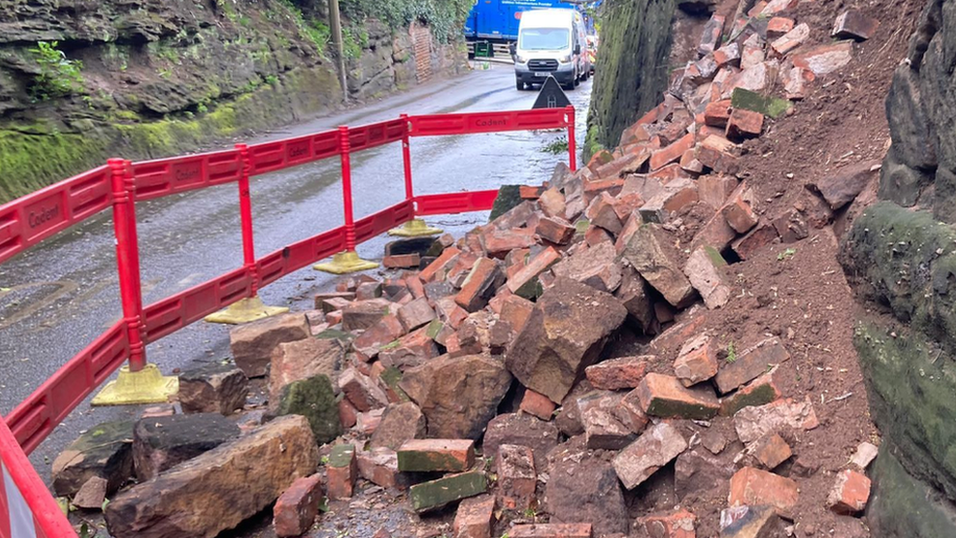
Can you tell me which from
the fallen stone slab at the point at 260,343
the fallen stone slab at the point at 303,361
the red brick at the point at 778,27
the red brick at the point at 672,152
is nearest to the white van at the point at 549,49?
the red brick at the point at 778,27

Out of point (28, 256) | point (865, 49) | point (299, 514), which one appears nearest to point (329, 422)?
point (299, 514)

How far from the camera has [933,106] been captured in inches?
133

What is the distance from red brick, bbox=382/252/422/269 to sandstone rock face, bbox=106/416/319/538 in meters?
4.52

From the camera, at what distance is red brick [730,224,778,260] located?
4746 mm

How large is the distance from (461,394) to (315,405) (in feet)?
2.63

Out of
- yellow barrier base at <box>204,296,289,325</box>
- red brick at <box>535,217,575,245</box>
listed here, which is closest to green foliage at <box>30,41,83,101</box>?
yellow barrier base at <box>204,296,289,325</box>

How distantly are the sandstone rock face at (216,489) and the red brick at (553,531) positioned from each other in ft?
4.08

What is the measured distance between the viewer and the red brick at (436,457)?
4.26 m

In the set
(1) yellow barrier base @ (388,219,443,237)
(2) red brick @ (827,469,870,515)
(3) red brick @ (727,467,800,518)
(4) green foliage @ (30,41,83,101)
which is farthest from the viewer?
(4) green foliage @ (30,41,83,101)

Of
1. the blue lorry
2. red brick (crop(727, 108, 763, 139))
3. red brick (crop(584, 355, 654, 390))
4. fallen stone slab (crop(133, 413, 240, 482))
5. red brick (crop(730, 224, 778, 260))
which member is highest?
the blue lorry

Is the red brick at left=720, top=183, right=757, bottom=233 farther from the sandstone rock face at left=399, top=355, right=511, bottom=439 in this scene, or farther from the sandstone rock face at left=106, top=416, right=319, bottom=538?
the sandstone rock face at left=106, top=416, right=319, bottom=538

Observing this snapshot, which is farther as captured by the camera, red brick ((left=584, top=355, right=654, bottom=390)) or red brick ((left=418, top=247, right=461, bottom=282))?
red brick ((left=418, top=247, right=461, bottom=282))

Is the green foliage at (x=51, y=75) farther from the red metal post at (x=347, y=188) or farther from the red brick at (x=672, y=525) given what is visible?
the red brick at (x=672, y=525)

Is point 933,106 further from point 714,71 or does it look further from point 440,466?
point 714,71
